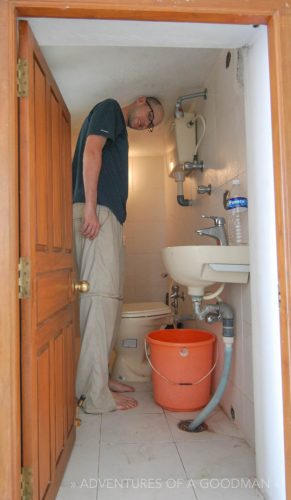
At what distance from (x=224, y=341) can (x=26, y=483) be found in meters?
0.89

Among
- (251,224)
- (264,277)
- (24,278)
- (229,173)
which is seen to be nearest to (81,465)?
(24,278)

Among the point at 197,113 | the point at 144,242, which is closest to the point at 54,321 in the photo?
the point at 197,113

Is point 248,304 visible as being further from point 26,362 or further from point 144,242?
point 144,242

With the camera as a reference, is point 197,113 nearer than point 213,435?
No

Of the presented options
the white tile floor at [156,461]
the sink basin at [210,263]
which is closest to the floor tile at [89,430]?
the white tile floor at [156,461]

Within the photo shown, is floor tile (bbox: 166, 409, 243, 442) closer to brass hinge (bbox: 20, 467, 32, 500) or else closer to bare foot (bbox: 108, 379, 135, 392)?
bare foot (bbox: 108, 379, 135, 392)

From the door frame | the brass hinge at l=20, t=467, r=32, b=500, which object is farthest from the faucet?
the brass hinge at l=20, t=467, r=32, b=500

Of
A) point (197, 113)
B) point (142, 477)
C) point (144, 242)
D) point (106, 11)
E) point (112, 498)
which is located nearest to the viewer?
point (106, 11)

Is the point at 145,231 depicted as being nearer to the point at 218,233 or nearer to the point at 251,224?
the point at 218,233

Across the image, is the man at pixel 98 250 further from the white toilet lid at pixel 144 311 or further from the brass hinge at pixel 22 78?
the brass hinge at pixel 22 78

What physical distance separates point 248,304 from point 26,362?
870 mm

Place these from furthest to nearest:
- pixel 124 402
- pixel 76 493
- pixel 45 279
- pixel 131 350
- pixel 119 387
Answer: pixel 131 350
pixel 119 387
pixel 124 402
pixel 76 493
pixel 45 279

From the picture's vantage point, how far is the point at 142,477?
119cm

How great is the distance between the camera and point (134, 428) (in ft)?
5.06
